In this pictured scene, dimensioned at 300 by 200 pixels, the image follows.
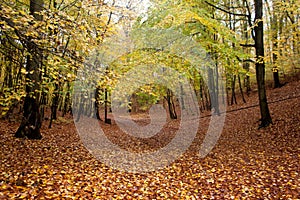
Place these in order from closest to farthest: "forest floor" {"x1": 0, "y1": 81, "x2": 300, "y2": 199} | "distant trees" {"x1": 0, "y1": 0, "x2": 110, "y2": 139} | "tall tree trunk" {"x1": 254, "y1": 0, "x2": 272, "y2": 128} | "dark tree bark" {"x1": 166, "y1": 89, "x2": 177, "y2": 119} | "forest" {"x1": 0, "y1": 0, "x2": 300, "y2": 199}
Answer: "distant trees" {"x1": 0, "y1": 0, "x2": 110, "y2": 139}
"forest" {"x1": 0, "y1": 0, "x2": 300, "y2": 199}
"forest floor" {"x1": 0, "y1": 81, "x2": 300, "y2": 199}
"tall tree trunk" {"x1": 254, "y1": 0, "x2": 272, "y2": 128}
"dark tree bark" {"x1": 166, "y1": 89, "x2": 177, "y2": 119}

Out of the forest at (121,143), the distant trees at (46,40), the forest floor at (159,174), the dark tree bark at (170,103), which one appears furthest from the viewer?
the dark tree bark at (170,103)

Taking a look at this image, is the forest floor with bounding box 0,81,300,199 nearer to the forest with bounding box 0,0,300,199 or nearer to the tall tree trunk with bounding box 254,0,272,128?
the forest with bounding box 0,0,300,199

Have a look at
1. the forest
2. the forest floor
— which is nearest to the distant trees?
the forest

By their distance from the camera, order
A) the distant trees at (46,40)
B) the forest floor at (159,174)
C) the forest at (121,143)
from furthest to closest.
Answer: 1. the forest floor at (159,174)
2. the forest at (121,143)
3. the distant trees at (46,40)

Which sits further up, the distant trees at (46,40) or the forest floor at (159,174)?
the distant trees at (46,40)

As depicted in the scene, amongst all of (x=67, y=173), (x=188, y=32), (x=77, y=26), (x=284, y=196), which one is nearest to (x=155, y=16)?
(x=188, y=32)

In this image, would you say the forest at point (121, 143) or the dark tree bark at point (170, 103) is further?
the dark tree bark at point (170, 103)

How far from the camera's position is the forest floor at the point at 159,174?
5.15 metres

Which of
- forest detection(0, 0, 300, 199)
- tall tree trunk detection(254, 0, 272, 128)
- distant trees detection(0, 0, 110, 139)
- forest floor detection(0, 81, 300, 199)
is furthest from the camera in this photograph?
Answer: tall tree trunk detection(254, 0, 272, 128)

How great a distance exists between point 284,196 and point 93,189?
14.2ft

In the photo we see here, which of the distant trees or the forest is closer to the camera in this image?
the distant trees

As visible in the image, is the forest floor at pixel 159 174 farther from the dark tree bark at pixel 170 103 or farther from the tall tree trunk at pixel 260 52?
the dark tree bark at pixel 170 103

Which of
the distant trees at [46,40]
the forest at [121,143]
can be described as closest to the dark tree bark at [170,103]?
the forest at [121,143]

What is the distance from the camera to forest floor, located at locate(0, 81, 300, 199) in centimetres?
515
